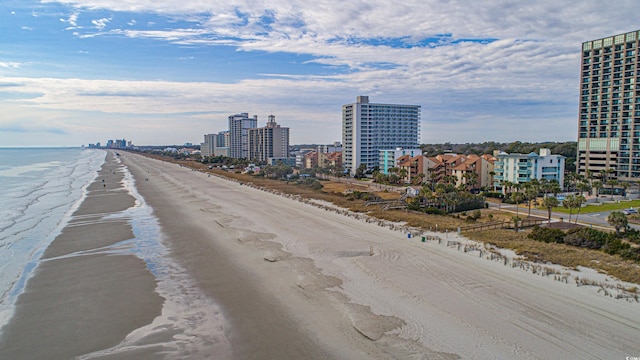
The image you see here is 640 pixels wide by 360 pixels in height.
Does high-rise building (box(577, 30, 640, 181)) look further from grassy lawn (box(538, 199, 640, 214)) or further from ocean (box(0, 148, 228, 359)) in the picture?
ocean (box(0, 148, 228, 359))

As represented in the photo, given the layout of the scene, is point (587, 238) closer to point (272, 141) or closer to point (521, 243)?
point (521, 243)

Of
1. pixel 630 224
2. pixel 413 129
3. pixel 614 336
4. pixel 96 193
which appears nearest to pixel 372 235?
pixel 614 336

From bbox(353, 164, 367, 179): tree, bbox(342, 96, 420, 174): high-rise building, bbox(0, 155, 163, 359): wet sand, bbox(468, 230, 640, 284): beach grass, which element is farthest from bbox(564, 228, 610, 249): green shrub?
bbox(342, 96, 420, 174): high-rise building

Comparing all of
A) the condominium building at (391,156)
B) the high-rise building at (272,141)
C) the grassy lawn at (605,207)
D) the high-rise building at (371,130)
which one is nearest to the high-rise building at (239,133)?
the high-rise building at (272,141)

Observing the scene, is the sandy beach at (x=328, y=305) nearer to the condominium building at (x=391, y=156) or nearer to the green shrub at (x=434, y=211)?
the green shrub at (x=434, y=211)

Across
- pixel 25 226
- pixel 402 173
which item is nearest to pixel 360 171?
pixel 402 173

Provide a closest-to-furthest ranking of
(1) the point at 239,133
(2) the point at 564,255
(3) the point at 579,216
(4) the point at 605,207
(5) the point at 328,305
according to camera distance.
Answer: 1. (5) the point at 328,305
2. (2) the point at 564,255
3. (3) the point at 579,216
4. (4) the point at 605,207
5. (1) the point at 239,133

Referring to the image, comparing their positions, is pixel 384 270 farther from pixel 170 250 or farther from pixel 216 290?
pixel 170 250
